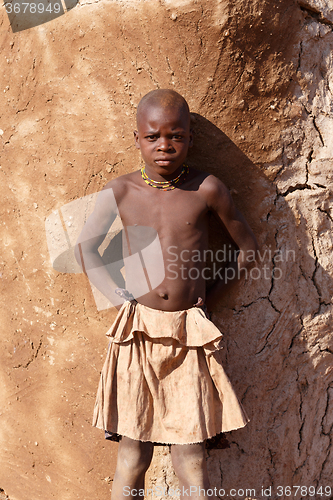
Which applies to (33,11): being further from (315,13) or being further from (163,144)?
(315,13)

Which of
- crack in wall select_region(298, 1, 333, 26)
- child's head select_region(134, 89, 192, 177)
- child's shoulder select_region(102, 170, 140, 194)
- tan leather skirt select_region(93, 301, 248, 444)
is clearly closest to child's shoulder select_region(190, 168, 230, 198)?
child's head select_region(134, 89, 192, 177)

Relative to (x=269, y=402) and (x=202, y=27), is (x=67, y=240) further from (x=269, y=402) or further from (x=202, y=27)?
(x=269, y=402)

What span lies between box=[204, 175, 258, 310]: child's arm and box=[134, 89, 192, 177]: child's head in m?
0.19

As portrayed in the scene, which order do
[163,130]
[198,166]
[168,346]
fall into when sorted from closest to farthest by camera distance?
[163,130]
[168,346]
[198,166]

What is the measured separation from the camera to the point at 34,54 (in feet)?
6.03

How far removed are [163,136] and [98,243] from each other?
0.51 m

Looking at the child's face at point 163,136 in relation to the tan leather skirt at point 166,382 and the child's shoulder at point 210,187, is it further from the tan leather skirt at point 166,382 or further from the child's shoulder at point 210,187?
the tan leather skirt at point 166,382

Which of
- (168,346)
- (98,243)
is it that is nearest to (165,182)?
(98,243)

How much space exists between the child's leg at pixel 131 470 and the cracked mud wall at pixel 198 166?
0.30 m

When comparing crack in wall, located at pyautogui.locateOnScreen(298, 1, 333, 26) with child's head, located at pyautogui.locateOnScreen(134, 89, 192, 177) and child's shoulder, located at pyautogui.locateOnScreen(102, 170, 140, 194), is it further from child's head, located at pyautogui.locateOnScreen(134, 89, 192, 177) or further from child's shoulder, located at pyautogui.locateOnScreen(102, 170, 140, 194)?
child's shoulder, located at pyautogui.locateOnScreen(102, 170, 140, 194)

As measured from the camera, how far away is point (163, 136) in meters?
1.53

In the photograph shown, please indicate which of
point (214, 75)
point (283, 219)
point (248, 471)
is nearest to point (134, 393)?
point (248, 471)

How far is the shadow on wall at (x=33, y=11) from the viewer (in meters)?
1.77

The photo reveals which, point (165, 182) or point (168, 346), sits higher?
point (165, 182)
